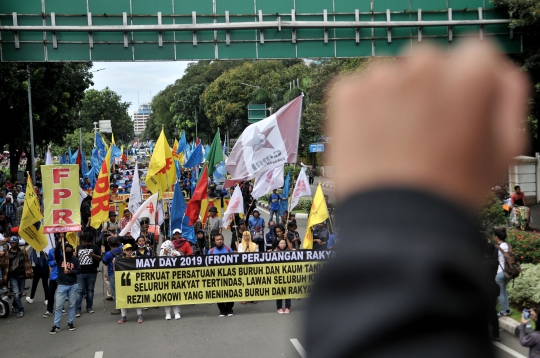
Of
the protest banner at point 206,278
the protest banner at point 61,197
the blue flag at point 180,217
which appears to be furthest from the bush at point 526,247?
the protest banner at point 61,197

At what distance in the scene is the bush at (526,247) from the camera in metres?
12.7

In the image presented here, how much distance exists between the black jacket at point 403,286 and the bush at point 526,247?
12.7 m

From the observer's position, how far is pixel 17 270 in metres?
12.5

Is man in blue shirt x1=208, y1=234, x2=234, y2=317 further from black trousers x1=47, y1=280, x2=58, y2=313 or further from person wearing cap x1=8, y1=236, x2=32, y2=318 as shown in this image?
person wearing cap x1=8, y1=236, x2=32, y2=318

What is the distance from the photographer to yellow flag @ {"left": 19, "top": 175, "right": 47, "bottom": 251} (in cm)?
1234

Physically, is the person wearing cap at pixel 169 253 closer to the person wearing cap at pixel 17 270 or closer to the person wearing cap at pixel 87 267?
the person wearing cap at pixel 87 267

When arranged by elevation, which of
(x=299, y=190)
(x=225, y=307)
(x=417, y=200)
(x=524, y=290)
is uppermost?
(x=417, y=200)

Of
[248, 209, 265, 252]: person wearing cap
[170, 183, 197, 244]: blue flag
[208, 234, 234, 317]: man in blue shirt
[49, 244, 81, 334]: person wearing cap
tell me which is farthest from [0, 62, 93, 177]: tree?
[208, 234, 234, 317]: man in blue shirt

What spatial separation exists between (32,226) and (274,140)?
4946mm

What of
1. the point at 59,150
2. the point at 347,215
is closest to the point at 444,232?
the point at 347,215

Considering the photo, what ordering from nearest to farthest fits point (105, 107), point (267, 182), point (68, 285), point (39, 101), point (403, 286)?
point (403, 286)
point (68, 285)
point (267, 182)
point (39, 101)
point (105, 107)

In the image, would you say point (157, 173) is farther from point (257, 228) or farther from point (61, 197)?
point (61, 197)

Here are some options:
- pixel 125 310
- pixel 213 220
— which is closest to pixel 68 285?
pixel 125 310

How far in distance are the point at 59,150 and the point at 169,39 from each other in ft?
150
